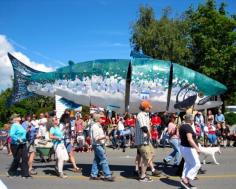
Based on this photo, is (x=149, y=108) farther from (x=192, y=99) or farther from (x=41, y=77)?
(x=41, y=77)

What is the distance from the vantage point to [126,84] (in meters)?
10.9

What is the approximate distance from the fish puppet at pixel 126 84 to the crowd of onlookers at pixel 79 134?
0.59 meters

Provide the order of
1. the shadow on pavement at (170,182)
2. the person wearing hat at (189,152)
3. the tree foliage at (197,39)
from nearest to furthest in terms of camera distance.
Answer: the person wearing hat at (189,152) < the shadow on pavement at (170,182) < the tree foliage at (197,39)

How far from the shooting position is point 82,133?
57.1ft

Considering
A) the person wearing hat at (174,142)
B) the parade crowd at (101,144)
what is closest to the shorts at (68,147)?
the parade crowd at (101,144)

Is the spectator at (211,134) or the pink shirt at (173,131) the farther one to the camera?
the spectator at (211,134)

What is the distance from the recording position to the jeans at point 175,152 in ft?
38.4

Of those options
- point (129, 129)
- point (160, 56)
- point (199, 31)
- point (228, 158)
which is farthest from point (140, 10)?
point (228, 158)

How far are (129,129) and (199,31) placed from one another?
60.0 ft

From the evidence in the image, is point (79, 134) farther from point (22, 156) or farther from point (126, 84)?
point (126, 84)

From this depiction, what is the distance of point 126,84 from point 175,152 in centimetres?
254

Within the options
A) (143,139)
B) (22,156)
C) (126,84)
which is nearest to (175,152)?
(143,139)

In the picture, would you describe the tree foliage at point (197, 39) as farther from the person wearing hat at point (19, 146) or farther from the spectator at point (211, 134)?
the person wearing hat at point (19, 146)

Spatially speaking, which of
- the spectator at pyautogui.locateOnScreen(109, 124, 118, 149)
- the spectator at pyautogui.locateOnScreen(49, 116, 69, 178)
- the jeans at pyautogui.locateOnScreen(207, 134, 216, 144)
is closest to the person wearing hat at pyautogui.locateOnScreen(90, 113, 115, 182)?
the spectator at pyautogui.locateOnScreen(49, 116, 69, 178)
